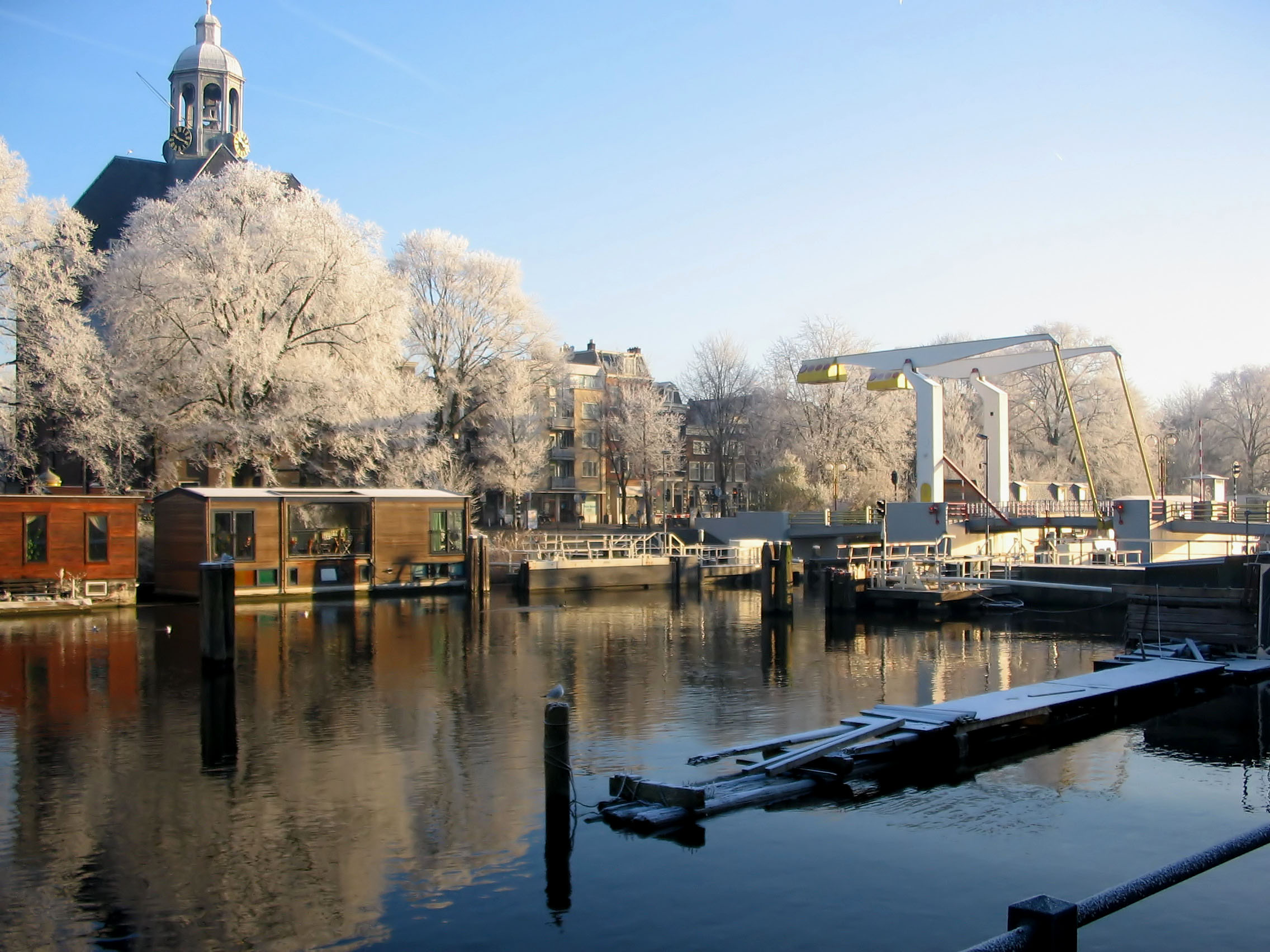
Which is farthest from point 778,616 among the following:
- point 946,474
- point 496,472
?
point 946,474

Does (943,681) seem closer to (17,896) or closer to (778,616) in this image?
(778,616)

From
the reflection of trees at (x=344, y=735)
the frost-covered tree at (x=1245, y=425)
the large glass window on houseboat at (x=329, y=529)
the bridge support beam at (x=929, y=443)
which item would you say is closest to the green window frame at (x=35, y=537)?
the reflection of trees at (x=344, y=735)

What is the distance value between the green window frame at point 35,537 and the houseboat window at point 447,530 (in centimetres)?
1140

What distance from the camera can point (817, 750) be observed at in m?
11.9

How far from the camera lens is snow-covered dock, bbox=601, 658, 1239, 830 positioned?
10.9 m

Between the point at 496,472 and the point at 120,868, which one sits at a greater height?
the point at 496,472

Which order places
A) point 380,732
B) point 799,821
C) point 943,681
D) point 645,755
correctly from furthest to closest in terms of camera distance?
point 943,681 < point 380,732 < point 645,755 < point 799,821

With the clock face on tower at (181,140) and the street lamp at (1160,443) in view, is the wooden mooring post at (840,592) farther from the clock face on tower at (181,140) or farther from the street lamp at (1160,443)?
the clock face on tower at (181,140)

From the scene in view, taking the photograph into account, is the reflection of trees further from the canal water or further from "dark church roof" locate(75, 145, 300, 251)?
"dark church roof" locate(75, 145, 300, 251)

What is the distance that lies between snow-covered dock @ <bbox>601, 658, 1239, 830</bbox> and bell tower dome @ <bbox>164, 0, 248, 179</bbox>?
51.3 metres

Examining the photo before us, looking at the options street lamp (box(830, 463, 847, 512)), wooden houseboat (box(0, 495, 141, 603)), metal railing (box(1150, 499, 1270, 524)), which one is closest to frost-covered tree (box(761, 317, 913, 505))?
street lamp (box(830, 463, 847, 512))

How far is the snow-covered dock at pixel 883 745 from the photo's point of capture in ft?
35.6

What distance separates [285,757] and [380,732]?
1.58 metres

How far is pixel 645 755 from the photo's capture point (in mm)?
13391
